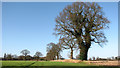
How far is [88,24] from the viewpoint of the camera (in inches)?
798

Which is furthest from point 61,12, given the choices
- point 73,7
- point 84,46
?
point 84,46

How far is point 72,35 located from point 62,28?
1.96m

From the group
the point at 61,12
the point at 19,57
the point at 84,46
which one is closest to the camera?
the point at 84,46

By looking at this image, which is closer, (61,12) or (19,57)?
(61,12)

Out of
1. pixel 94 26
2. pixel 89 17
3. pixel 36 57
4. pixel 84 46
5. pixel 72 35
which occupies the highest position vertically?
pixel 89 17

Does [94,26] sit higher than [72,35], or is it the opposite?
[94,26]

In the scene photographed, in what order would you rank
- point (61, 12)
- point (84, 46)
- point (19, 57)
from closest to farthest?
point (84, 46) < point (61, 12) < point (19, 57)

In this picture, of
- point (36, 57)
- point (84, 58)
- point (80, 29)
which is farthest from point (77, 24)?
point (36, 57)

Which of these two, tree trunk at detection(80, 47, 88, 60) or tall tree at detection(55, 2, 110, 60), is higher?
tall tree at detection(55, 2, 110, 60)

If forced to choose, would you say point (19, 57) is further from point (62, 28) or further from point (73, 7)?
point (73, 7)

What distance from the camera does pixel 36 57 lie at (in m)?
31.0

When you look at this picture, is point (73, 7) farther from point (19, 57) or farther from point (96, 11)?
point (19, 57)

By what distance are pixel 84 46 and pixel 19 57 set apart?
17.1 meters

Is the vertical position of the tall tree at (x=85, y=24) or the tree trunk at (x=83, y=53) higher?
Answer: the tall tree at (x=85, y=24)
